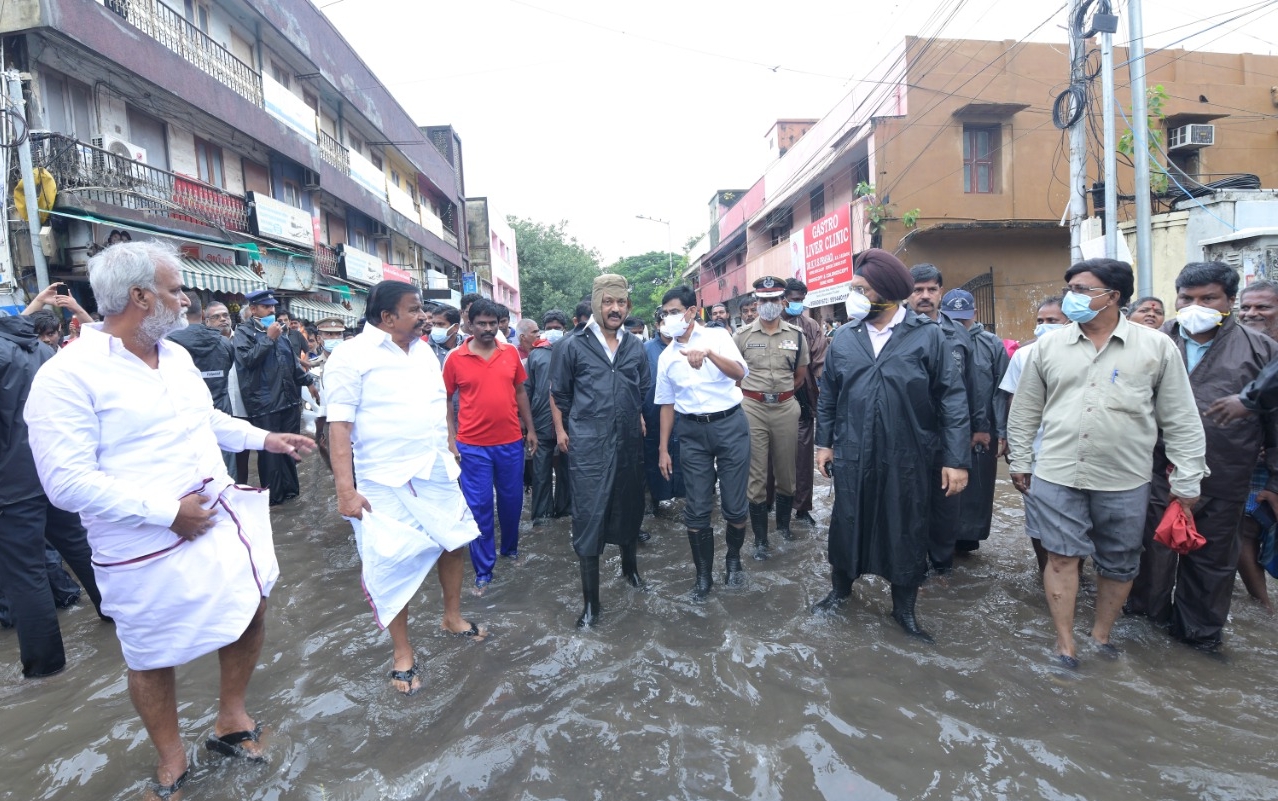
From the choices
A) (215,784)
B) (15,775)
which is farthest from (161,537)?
(15,775)

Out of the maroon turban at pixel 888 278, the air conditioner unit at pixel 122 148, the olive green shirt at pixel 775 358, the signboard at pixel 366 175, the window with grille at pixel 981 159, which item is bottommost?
the olive green shirt at pixel 775 358

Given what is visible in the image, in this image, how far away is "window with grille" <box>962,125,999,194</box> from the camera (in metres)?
17.1

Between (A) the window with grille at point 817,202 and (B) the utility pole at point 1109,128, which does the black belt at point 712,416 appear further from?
(A) the window with grille at point 817,202

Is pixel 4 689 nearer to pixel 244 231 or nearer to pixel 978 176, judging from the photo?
pixel 244 231

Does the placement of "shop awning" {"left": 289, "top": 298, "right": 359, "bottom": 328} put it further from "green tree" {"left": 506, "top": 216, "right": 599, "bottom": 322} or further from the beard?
"green tree" {"left": 506, "top": 216, "right": 599, "bottom": 322}

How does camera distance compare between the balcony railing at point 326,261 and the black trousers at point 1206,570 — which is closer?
the black trousers at point 1206,570

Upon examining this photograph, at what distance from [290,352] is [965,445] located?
6345mm

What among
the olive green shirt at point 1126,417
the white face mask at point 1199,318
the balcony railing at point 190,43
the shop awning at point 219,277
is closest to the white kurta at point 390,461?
the olive green shirt at point 1126,417

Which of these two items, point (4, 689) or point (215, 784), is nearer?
point (215, 784)

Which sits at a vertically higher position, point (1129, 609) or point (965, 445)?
point (965, 445)

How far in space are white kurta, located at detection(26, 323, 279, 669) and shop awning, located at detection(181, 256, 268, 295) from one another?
944 cm

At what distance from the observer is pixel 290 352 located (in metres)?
7.22

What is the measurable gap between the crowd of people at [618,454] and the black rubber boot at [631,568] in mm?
20

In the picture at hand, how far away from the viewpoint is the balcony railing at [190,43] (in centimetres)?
1142
